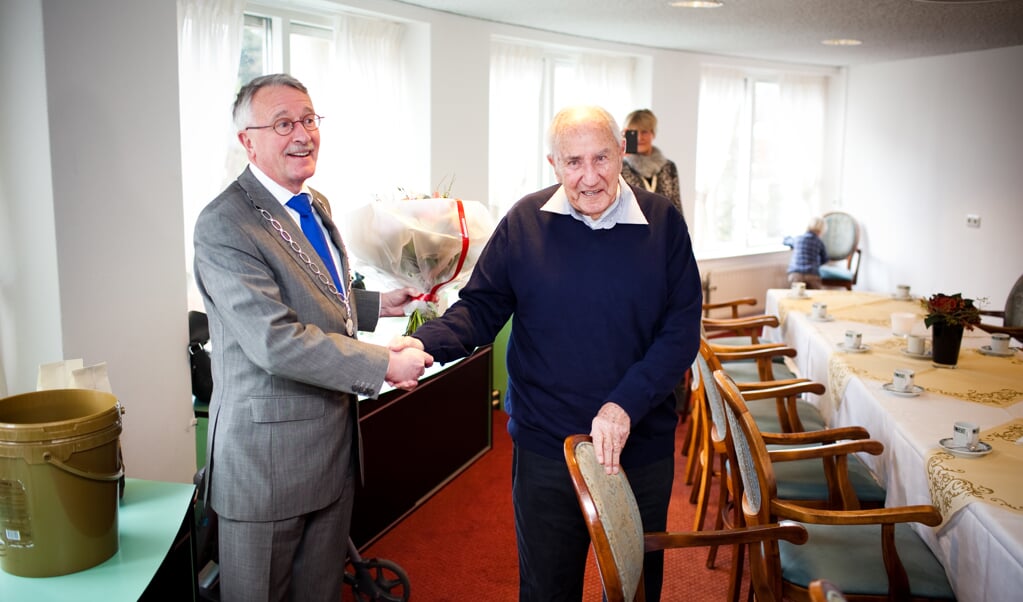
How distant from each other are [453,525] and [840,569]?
6.01 feet

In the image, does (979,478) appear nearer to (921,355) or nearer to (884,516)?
(884,516)

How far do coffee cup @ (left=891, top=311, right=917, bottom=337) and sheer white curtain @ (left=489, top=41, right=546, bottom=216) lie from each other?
10.2 ft

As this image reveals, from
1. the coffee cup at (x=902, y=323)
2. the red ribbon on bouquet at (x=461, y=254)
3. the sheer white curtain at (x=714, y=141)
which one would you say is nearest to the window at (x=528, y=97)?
the sheer white curtain at (x=714, y=141)

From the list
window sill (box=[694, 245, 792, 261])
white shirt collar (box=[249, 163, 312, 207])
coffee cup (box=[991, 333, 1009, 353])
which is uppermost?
white shirt collar (box=[249, 163, 312, 207])

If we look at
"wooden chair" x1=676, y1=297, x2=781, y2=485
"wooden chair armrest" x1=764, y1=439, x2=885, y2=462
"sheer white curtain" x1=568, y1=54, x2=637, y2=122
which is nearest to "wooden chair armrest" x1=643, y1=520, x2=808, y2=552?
"wooden chair armrest" x1=764, y1=439, x2=885, y2=462

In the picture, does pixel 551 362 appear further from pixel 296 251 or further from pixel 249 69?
pixel 249 69

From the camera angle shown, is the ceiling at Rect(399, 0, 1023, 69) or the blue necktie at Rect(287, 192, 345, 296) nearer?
the blue necktie at Rect(287, 192, 345, 296)

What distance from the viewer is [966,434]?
2508 millimetres

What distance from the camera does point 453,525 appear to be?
370cm

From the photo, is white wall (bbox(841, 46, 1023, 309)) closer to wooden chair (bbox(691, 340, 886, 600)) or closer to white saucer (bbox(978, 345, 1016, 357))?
white saucer (bbox(978, 345, 1016, 357))

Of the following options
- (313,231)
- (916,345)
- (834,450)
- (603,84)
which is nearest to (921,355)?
(916,345)

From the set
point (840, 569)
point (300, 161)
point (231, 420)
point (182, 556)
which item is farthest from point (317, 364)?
point (840, 569)

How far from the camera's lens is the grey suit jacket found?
1.74 m

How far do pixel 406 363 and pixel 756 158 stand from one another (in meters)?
7.90
